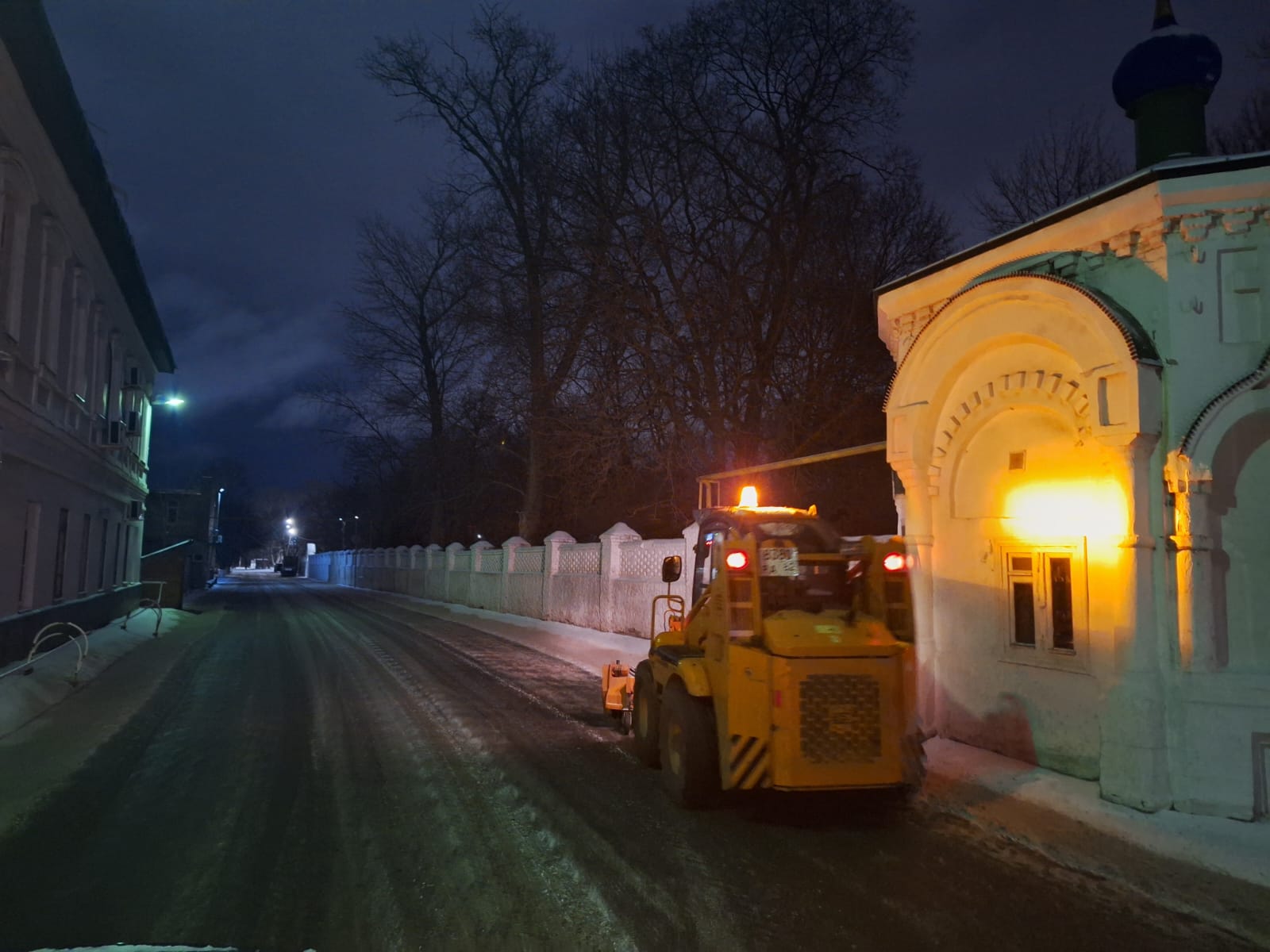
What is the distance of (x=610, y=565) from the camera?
1925 cm

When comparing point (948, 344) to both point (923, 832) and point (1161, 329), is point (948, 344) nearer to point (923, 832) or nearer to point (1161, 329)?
point (1161, 329)

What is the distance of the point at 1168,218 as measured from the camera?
21.2 ft

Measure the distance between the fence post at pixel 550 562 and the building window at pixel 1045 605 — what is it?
15385 millimetres

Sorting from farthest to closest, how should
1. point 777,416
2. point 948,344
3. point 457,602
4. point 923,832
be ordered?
point 457,602 → point 777,416 → point 948,344 → point 923,832

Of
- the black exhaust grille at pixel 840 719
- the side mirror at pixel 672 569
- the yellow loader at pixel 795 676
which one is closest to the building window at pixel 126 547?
the side mirror at pixel 672 569

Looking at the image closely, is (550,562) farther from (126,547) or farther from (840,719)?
(840,719)

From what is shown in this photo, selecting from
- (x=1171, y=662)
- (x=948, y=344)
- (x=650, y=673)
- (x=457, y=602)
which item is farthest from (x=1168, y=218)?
(x=457, y=602)

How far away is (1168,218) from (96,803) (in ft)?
30.1

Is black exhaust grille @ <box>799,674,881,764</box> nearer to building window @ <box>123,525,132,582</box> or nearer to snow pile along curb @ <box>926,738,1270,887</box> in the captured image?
snow pile along curb @ <box>926,738,1270,887</box>

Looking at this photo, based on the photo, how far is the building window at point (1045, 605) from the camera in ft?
23.6

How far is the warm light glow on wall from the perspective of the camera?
22.1 ft

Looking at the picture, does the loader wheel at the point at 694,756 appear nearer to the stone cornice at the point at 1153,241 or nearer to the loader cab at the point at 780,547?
the loader cab at the point at 780,547

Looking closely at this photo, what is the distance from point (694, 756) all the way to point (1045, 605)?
351 centimetres

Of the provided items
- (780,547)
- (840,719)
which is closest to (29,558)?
(780,547)
